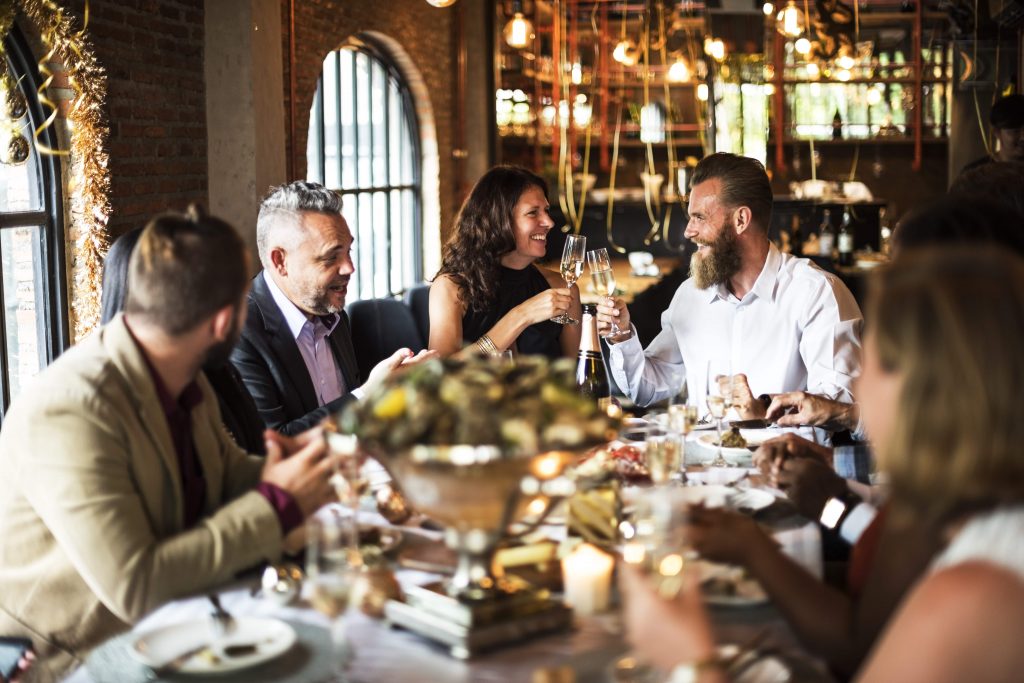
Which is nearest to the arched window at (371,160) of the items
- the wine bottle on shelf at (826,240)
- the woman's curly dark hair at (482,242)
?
the woman's curly dark hair at (482,242)

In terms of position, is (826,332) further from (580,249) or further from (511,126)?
(511,126)

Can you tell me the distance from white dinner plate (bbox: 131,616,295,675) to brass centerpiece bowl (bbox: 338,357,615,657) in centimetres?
18

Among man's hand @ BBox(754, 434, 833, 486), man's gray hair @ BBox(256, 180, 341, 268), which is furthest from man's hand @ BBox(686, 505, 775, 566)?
man's gray hair @ BBox(256, 180, 341, 268)

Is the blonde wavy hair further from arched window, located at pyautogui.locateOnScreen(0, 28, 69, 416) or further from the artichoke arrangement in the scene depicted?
arched window, located at pyautogui.locateOnScreen(0, 28, 69, 416)

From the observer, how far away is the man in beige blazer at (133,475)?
1805 mm

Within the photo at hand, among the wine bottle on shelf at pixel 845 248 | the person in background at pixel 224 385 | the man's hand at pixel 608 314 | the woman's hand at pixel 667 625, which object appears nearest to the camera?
the woman's hand at pixel 667 625

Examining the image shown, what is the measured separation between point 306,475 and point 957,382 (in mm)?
1109

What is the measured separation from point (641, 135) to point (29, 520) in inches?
435

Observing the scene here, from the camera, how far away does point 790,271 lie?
389 centimetres

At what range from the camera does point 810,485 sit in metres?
2.31

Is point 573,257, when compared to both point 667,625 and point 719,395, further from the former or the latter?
point 667,625

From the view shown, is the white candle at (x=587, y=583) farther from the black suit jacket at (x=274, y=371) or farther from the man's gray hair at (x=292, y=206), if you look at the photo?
the man's gray hair at (x=292, y=206)

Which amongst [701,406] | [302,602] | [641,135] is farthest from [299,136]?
[641,135]

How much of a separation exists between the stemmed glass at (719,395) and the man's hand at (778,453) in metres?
0.19
